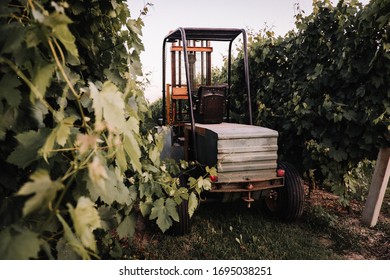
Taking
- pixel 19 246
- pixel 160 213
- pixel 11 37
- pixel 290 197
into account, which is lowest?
pixel 290 197

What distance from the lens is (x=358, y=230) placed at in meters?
3.70

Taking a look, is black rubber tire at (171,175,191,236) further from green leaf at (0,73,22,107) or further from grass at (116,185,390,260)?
green leaf at (0,73,22,107)

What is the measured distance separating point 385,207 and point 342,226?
1019mm

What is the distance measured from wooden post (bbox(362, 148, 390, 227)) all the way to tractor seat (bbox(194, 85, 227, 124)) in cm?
197

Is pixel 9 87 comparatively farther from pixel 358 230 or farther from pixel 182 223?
pixel 358 230

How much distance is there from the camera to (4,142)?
1.13 metres

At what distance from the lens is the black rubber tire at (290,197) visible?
3656mm

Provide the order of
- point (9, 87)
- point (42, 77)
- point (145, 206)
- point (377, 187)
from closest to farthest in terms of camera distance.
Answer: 1. point (42, 77)
2. point (9, 87)
3. point (145, 206)
4. point (377, 187)

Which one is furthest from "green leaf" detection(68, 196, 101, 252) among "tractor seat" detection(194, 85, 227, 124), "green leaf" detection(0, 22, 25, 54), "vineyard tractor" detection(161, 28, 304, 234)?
"tractor seat" detection(194, 85, 227, 124)

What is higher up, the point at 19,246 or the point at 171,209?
the point at 19,246

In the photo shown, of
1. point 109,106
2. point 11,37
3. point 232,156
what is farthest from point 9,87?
point 232,156

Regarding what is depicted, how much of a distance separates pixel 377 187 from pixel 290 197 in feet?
3.32
